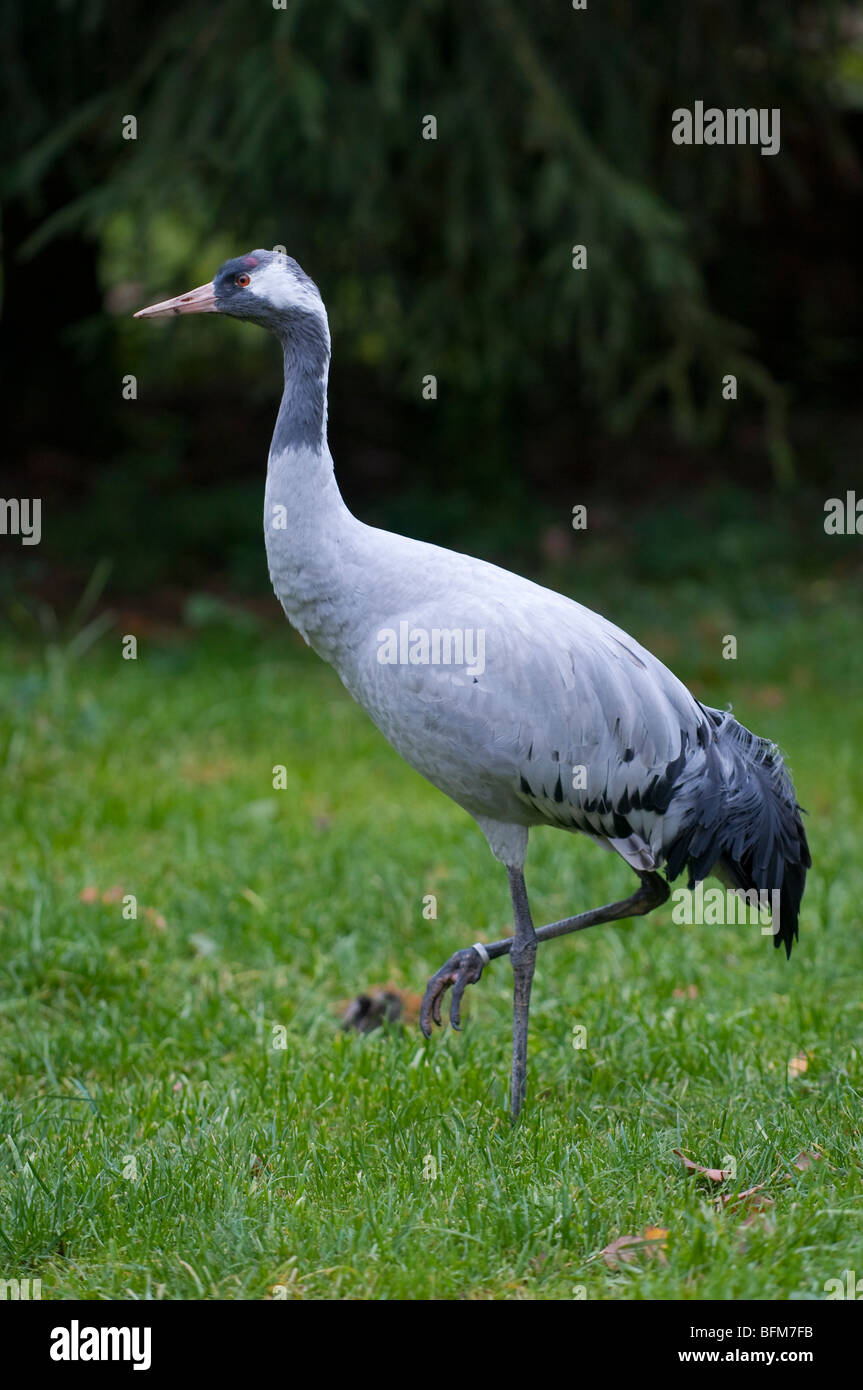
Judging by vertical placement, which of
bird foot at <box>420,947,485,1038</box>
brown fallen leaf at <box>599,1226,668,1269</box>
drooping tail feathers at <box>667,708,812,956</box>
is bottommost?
brown fallen leaf at <box>599,1226,668,1269</box>

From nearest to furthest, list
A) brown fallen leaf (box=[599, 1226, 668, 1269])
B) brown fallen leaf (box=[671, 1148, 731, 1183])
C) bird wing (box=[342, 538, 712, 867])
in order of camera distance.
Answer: brown fallen leaf (box=[599, 1226, 668, 1269])
brown fallen leaf (box=[671, 1148, 731, 1183])
bird wing (box=[342, 538, 712, 867])

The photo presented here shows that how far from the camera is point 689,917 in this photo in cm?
469

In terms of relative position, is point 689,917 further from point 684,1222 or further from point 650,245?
point 650,245

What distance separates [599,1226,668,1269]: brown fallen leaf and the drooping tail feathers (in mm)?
957

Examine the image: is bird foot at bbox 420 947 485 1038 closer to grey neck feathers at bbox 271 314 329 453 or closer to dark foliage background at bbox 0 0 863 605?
grey neck feathers at bbox 271 314 329 453

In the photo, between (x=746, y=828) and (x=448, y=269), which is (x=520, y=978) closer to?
(x=746, y=828)

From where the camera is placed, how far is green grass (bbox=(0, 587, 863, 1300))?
316 cm

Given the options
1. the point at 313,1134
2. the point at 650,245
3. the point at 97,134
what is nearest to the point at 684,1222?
the point at 313,1134

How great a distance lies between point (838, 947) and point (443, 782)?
1.87 meters

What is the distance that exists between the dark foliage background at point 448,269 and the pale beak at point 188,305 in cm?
384

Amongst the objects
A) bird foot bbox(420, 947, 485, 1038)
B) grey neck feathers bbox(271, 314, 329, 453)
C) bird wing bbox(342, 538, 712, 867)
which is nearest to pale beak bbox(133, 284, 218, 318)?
grey neck feathers bbox(271, 314, 329, 453)

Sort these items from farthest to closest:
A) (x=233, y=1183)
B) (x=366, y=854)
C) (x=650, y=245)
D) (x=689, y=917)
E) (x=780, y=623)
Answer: (x=780, y=623)
(x=650, y=245)
(x=366, y=854)
(x=689, y=917)
(x=233, y=1183)

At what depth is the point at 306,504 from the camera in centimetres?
374

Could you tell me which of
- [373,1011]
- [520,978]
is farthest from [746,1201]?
[373,1011]
